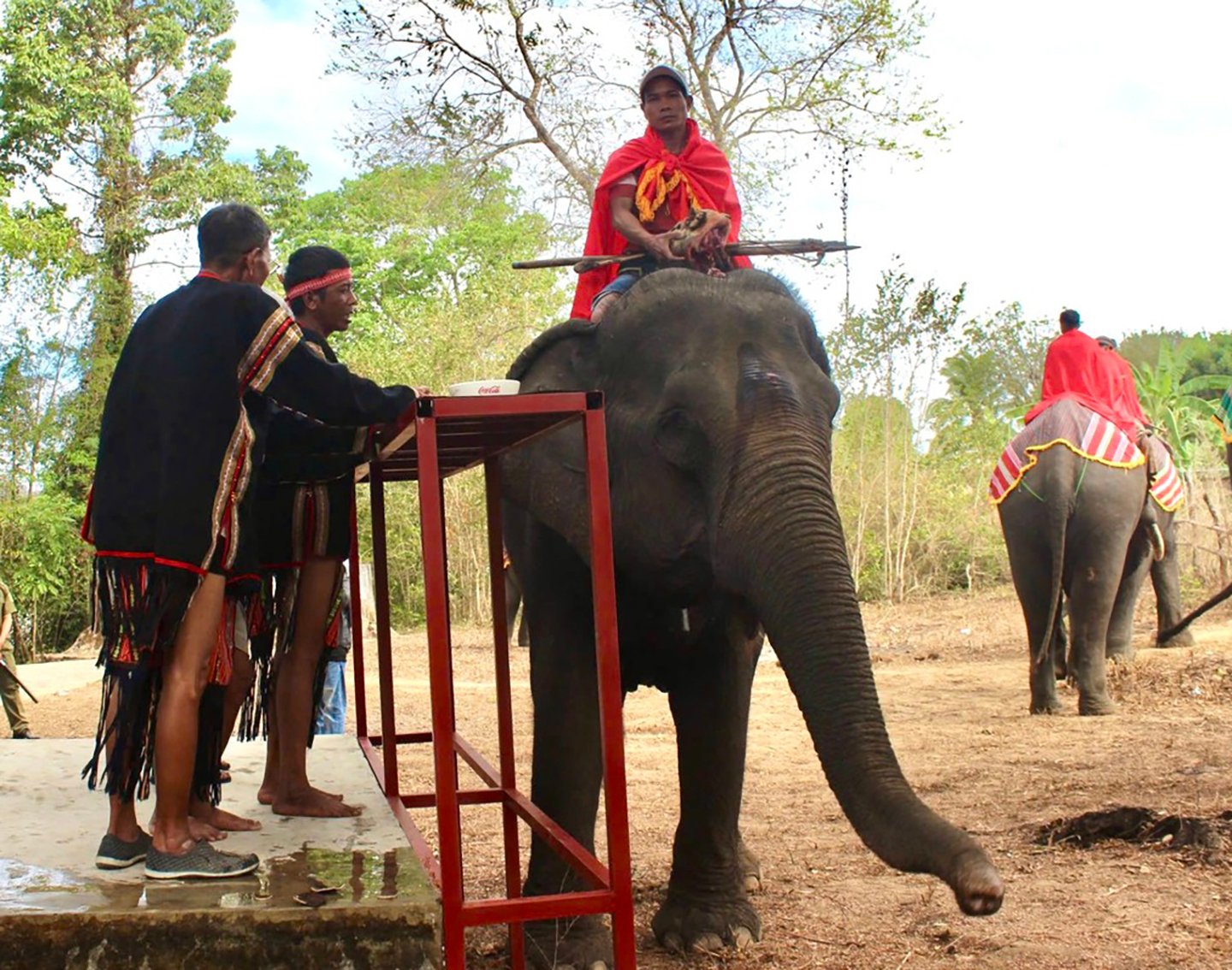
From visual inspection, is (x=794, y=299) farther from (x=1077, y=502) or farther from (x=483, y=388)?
(x=1077, y=502)

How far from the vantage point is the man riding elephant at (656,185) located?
17.7ft

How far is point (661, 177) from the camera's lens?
213 inches

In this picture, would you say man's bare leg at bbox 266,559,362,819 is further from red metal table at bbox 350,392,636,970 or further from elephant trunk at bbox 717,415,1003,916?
elephant trunk at bbox 717,415,1003,916

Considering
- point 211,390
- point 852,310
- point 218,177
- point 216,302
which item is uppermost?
point 218,177

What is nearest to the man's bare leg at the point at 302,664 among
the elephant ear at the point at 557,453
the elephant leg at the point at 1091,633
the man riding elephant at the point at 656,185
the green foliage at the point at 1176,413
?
the elephant ear at the point at 557,453

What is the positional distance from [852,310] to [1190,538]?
5299 millimetres

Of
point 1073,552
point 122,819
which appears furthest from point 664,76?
point 1073,552

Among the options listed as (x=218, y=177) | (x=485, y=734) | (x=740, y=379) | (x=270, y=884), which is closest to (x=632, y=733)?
(x=485, y=734)

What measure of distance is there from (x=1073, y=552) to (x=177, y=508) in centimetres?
762

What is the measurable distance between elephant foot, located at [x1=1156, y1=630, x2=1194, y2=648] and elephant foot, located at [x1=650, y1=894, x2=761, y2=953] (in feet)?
29.9

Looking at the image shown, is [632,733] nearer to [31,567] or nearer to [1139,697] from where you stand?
[1139,697]

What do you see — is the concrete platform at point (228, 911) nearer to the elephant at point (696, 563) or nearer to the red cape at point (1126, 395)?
the elephant at point (696, 563)

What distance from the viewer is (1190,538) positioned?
17969mm

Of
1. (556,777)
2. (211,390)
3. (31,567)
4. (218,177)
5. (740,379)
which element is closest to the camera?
(211,390)
